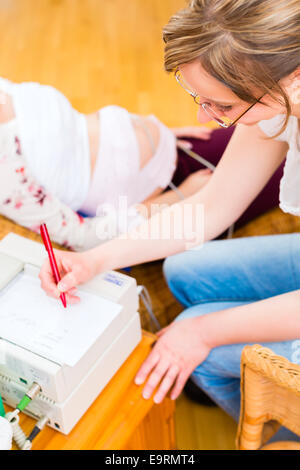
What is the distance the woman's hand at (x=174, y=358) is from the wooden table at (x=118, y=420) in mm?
17

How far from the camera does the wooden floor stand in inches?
101

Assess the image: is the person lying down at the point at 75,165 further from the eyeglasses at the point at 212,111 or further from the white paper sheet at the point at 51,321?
the eyeglasses at the point at 212,111

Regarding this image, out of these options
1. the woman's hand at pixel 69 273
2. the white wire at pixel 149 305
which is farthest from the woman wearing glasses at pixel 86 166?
the woman's hand at pixel 69 273

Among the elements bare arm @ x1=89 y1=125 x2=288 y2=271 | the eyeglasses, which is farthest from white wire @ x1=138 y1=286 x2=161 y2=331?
the eyeglasses

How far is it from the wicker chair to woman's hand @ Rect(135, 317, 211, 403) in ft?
0.54

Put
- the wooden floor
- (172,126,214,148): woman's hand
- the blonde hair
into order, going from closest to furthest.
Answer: the blonde hair
(172,126,214,148): woman's hand
the wooden floor

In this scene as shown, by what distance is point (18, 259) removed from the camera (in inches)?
34.9

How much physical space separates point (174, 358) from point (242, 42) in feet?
1.98

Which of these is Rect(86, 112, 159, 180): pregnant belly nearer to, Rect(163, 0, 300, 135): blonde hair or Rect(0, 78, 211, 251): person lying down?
Rect(0, 78, 211, 251): person lying down

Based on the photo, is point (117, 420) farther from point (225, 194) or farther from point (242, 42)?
point (242, 42)

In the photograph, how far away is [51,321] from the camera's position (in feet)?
2.60

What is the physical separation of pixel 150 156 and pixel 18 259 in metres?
0.71

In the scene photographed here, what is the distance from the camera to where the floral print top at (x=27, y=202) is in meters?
1.17

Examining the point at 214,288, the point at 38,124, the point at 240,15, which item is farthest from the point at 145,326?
the point at 240,15
